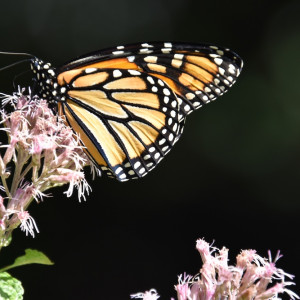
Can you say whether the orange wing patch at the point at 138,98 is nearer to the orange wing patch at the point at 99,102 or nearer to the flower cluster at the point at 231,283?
the orange wing patch at the point at 99,102

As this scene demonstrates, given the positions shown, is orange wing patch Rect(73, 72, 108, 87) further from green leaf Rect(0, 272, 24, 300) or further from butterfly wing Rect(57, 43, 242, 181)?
green leaf Rect(0, 272, 24, 300)

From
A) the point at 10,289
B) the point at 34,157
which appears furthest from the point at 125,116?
the point at 10,289

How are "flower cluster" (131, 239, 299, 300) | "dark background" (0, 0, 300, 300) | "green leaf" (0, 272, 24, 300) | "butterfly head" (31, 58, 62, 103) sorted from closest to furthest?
1. "green leaf" (0, 272, 24, 300)
2. "flower cluster" (131, 239, 299, 300)
3. "butterfly head" (31, 58, 62, 103)
4. "dark background" (0, 0, 300, 300)

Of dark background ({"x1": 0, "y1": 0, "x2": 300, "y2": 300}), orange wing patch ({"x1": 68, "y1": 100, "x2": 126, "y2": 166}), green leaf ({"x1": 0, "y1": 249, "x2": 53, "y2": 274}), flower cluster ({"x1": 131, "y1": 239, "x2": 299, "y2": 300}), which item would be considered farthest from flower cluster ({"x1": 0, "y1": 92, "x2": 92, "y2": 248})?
dark background ({"x1": 0, "y1": 0, "x2": 300, "y2": 300})

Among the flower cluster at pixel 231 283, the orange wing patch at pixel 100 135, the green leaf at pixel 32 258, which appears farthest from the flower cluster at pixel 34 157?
the flower cluster at pixel 231 283

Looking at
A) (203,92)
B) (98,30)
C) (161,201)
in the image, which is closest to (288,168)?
(161,201)

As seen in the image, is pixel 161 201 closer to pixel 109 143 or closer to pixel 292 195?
pixel 292 195
